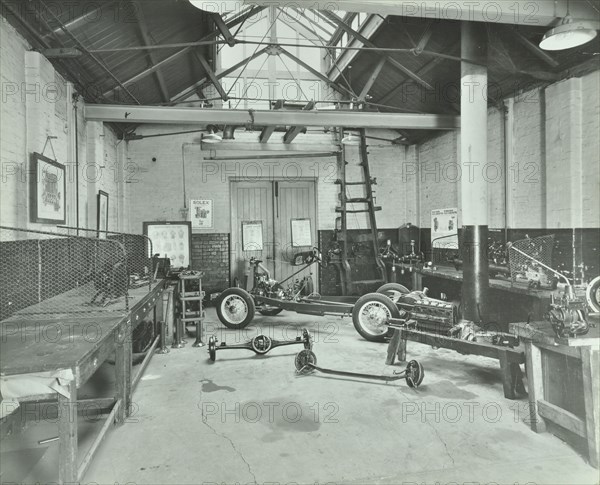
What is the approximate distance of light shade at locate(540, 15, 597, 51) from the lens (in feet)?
12.9

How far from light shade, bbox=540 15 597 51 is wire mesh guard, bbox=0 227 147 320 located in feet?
14.4

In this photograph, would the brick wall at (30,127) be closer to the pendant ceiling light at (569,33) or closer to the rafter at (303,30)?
the rafter at (303,30)

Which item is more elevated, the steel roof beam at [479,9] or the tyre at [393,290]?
the steel roof beam at [479,9]

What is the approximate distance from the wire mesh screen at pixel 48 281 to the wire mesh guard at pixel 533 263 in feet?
14.8

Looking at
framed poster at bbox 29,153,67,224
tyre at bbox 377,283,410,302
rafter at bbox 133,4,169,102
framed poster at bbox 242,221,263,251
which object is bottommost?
tyre at bbox 377,283,410,302

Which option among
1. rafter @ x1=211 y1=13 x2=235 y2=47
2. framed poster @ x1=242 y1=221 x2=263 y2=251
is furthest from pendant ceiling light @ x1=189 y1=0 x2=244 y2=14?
framed poster @ x1=242 y1=221 x2=263 y2=251

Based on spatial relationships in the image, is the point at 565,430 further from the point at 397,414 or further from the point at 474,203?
the point at 474,203

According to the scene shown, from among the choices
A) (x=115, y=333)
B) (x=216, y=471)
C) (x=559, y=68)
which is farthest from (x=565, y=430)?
(x=559, y=68)

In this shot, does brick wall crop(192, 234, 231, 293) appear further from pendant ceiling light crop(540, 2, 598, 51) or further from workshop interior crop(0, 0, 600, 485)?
pendant ceiling light crop(540, 2, 598, 51)

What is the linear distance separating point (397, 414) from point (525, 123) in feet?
16.5

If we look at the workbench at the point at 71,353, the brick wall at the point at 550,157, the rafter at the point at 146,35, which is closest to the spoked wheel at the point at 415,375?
the workbench at the point at 71,353

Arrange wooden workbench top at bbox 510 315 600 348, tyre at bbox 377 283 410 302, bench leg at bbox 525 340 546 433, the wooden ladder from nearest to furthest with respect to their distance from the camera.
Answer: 1. wooden workbench top at bbox 510 315 600 348
2. bench leg at bbox 525 340 546 433
3. tyre at bbox 377 283 410 302
4. the wooden ladder

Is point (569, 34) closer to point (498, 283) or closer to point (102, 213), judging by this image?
point (498, 283)

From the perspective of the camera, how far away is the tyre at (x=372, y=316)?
5.77 metres
